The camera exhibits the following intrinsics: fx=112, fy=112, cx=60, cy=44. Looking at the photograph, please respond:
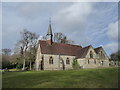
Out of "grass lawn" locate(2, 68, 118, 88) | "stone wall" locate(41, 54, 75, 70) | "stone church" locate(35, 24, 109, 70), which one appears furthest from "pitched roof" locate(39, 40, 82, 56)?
"grass lawn" locate(2, 68, 118, 88)

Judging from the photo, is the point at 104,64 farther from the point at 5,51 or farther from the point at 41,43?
the point at 5,51

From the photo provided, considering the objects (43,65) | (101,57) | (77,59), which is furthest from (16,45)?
(101,57)

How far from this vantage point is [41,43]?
35.6 metres

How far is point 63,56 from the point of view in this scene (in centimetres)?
3631

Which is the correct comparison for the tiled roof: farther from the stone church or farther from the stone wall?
the stone wall

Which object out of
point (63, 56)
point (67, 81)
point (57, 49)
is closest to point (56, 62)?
point (63, 56)

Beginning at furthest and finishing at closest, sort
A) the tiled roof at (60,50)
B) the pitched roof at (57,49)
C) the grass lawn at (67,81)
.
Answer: the tiled roof at (60,50) → the pitched roof at (57,49) → the grass lawn at (67,81)

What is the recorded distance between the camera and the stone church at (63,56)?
33.5 metres

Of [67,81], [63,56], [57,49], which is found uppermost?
[57,49]

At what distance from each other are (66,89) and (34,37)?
123 feet

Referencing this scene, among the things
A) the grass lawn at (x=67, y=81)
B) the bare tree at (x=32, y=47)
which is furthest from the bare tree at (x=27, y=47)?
the grass lawn at (x=67, y=81)

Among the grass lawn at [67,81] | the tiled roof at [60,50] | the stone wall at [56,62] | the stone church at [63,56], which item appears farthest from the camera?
the tiled roof at [60,50]

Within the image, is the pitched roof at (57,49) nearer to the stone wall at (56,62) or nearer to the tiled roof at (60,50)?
the tiled roof at (60,50)

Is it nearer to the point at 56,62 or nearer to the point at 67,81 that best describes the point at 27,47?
the point at 56,62
